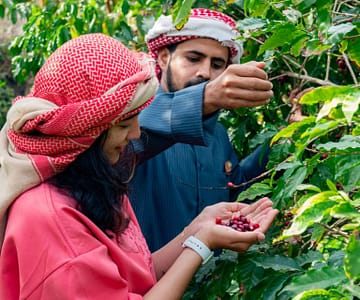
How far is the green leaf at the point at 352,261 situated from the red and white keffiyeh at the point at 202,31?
166 centimetres

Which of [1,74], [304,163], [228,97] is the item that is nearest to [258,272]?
[304,163]

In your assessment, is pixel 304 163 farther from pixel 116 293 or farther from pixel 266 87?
pixel 116 293

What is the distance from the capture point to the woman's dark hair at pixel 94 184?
1996 mm

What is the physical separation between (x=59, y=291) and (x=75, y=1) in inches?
136

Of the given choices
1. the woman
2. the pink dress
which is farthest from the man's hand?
the pink dress

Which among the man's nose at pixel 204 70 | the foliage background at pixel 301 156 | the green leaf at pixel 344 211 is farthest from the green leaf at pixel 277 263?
the man's nose at pixel 204 70

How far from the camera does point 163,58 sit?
3.06 meters

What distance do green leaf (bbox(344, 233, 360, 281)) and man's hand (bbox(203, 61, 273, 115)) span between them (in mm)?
870

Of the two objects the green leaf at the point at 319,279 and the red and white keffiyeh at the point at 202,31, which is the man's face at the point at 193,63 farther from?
the green leaf at the point at 319,279

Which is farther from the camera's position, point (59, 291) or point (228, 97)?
point (228, 97)

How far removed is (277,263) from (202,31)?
48.1 inches

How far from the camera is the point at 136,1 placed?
189 inches

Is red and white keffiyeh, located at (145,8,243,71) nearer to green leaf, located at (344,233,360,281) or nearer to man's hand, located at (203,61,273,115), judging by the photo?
man's hand, located at (203,61,273,115)

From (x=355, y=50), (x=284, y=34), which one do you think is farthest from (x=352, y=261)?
(x=284, y=34)
